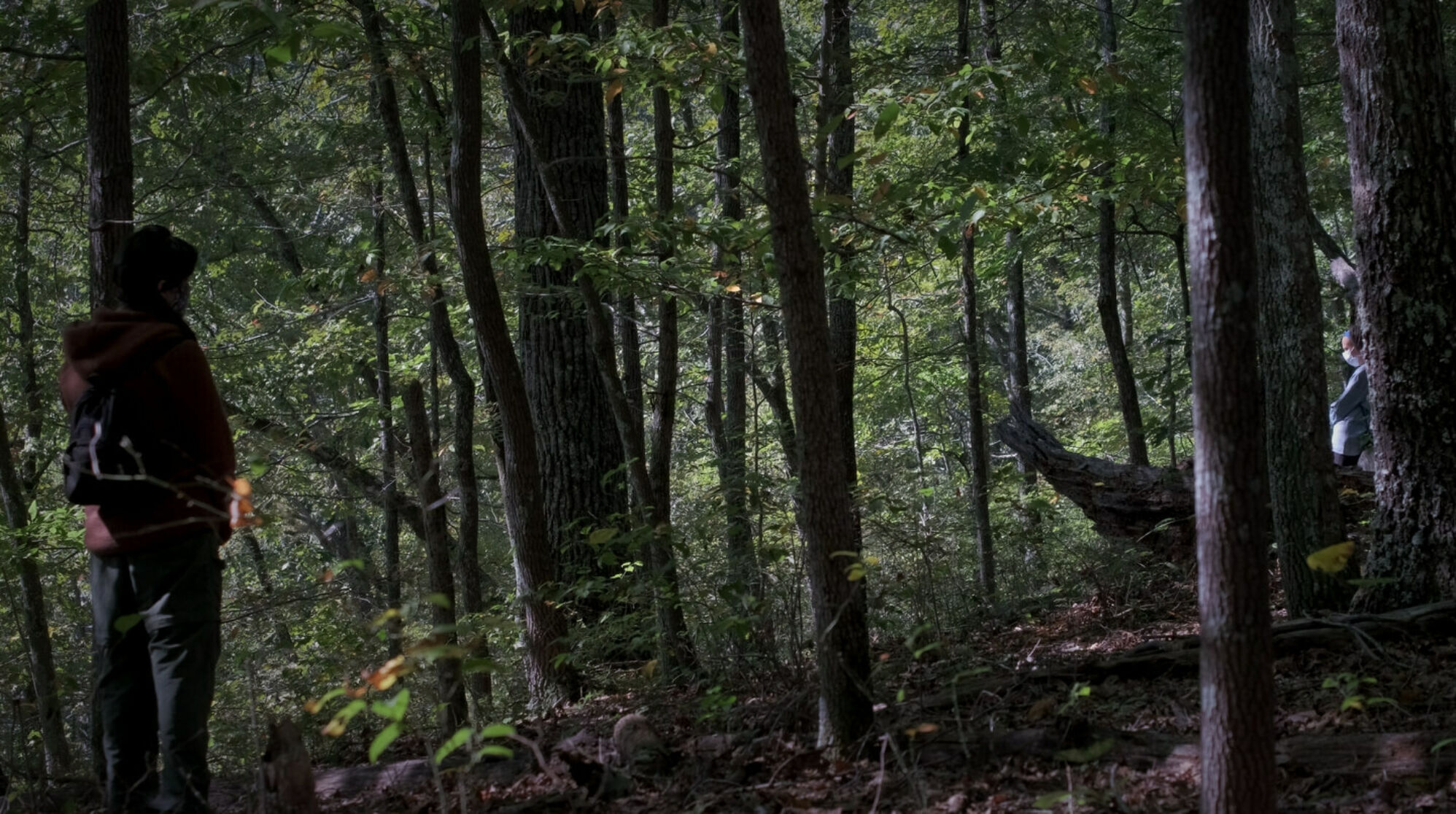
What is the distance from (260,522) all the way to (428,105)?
569 centimetres

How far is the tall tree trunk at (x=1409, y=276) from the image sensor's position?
4.95 metres

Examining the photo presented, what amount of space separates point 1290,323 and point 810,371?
313 cm

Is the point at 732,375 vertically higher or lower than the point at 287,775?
higher

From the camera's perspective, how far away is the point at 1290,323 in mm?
5352

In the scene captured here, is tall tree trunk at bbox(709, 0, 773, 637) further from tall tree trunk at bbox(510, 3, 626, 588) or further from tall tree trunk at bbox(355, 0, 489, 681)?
tall tree trunk at bbox(355, 0, 489, 681)

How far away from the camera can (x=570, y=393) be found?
8.27 metres

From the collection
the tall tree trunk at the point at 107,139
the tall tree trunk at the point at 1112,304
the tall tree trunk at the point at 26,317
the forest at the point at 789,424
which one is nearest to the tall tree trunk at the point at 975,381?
the forest at the point at 789,424

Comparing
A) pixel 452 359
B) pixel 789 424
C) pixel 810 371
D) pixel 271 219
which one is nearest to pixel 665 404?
pixel 452 359

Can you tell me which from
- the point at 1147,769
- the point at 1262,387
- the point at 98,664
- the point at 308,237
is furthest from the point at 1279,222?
the point at 308,237

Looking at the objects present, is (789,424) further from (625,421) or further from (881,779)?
(881,779)

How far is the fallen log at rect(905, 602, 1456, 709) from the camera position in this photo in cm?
468

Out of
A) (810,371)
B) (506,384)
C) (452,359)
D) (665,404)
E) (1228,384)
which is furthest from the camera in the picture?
(452,359)

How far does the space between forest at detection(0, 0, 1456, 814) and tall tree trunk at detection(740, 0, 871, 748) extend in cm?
2

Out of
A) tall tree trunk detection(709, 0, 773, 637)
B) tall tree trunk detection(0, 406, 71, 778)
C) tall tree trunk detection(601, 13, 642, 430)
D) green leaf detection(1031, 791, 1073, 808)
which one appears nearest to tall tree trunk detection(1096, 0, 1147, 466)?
tall tree trunk detection(709, 0, 773, 637)
